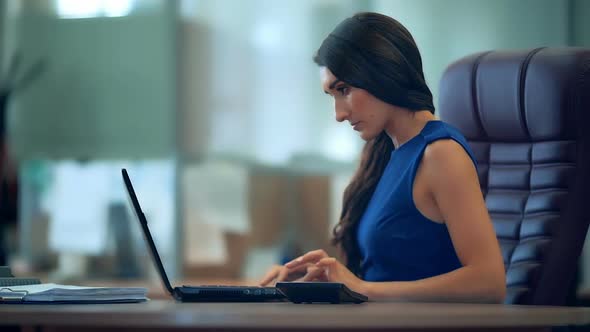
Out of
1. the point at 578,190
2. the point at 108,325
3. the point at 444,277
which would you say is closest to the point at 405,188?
the point at 444,277

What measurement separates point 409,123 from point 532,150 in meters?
0.40

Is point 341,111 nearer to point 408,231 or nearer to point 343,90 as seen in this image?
point 343,90

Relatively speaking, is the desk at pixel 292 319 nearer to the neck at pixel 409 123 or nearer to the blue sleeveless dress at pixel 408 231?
the blue sleeveless dress at pixel 408 231

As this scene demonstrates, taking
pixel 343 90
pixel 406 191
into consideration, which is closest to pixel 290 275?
pixel 406 191

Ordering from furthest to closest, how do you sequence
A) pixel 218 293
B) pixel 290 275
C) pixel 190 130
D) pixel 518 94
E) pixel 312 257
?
pixel 190 130 < pixel 518 94 < pixel 290 275 < pixel 312 257 < pixel 218 293

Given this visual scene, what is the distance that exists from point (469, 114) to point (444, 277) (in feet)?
2.37

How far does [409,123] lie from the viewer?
194 cm

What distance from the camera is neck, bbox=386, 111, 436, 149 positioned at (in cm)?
193

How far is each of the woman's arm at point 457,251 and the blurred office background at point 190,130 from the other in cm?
268

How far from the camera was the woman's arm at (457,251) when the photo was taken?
5.36 feet

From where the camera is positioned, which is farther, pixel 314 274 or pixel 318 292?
pixel 314 274

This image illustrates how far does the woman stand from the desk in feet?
1.28

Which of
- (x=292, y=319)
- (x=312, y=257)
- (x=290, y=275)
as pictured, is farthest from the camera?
(x=290, y=275)

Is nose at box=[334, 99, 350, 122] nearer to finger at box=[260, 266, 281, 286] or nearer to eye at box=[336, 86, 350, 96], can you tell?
eye at box=[336, 86, 350, 96]
